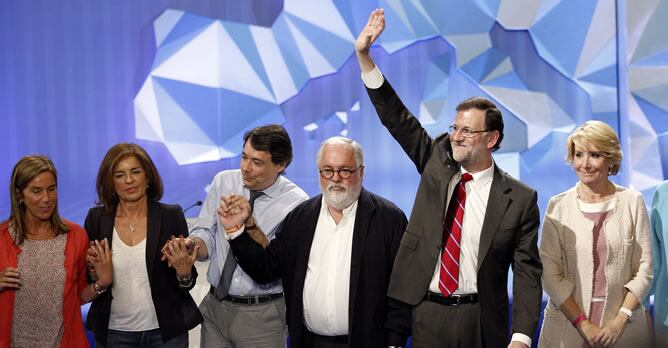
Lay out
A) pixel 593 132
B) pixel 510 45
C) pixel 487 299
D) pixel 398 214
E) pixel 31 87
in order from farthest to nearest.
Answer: pixel 510 45 → pixel 31 87 → pixel 593 132 → pixel 398 214 → pixel 487 299

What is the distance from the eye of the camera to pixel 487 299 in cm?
285

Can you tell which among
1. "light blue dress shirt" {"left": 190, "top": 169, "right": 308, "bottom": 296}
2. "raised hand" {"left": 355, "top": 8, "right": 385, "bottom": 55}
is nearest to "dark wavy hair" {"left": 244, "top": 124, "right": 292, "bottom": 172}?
"light blue dress shirt" {"left": 190, "top": 169, "right": 308, "bottom": 296}

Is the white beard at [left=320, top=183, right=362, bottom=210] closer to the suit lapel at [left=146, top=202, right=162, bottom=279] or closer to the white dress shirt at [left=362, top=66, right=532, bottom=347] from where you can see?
the white dress shirt at [left=362, top=66, right=532, bottom=347]

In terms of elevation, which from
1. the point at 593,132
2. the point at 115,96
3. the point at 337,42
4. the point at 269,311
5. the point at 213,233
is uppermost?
the point at 337,42

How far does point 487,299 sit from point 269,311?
0.99 metres

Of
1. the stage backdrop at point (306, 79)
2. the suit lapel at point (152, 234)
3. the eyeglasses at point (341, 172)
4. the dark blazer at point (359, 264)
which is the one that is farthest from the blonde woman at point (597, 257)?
the stage backdrop at point (306, 79)

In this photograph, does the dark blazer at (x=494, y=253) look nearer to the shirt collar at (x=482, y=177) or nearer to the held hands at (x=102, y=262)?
the shirt collar at (x=482, y=177)

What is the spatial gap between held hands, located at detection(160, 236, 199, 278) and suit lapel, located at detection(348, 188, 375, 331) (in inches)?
26.2

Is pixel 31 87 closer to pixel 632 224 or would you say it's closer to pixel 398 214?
pixel 398 214

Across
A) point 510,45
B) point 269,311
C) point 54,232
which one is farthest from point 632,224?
point 510,45

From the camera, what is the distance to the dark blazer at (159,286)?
3.10 meters

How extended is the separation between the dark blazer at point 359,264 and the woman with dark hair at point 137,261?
32 cm

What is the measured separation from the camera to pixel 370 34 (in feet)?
10.1

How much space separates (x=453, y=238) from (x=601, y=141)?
0.85 meters
